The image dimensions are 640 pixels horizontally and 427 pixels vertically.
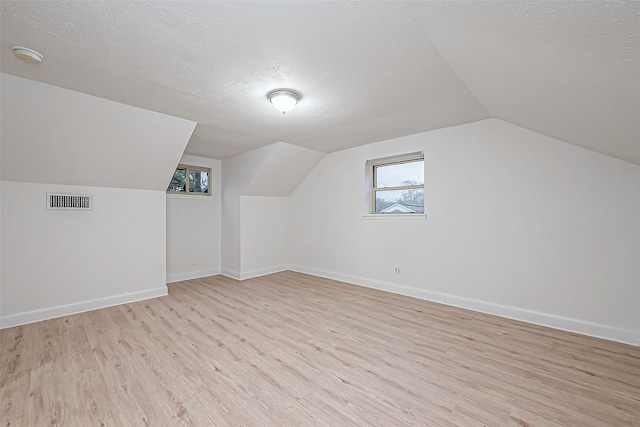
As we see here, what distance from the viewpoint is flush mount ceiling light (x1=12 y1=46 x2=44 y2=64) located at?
6.31 feet

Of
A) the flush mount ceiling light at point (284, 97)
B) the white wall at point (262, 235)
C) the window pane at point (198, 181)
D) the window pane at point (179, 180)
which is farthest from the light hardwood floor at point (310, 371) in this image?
the window pane at point (198, 181)

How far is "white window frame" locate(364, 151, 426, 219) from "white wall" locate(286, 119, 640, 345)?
104mm

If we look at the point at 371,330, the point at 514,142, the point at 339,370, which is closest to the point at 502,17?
the point at 514,142

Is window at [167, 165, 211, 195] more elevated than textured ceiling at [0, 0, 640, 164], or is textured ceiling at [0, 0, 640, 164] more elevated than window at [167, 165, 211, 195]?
textured ceiling at [0, 0, 640, 164]

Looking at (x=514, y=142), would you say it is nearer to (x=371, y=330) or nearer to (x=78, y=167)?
(x=371, y=330)

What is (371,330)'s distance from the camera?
2.90 metres

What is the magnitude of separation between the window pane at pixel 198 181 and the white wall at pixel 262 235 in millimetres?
965

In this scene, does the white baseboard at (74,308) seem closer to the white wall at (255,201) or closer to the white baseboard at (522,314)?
the white wall at (255,201)

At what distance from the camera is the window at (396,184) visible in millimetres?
4156

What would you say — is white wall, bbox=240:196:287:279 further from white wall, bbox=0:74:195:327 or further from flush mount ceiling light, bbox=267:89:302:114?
flush mount ceiling light, bbox=267:89:302:114

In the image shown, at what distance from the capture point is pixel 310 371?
2135mm

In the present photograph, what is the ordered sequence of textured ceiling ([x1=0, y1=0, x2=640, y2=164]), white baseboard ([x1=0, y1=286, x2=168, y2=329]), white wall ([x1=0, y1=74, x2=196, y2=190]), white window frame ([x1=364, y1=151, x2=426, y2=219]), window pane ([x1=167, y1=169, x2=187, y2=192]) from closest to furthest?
textured ceiling ([x1=0, y1=0, x2=640, y2=164]) < white wall ([x1=0, y1=74, x2=196, y2=190]) < white baseboard ([x1=0, y1=286, x2=168, y2=329]) < white window frame ([x1=364, y1=151, x2=426, y2=219]) < window pane ([x1=167, y1=169, x2=187, y2=192])

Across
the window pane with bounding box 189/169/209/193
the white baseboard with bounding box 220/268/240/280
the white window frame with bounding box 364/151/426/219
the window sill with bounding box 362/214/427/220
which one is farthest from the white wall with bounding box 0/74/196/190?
the window sill with bounding box 362/214/427/220

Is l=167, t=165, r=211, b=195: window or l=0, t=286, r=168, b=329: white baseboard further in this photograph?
l=167, t=165, r=211, b=195: window
